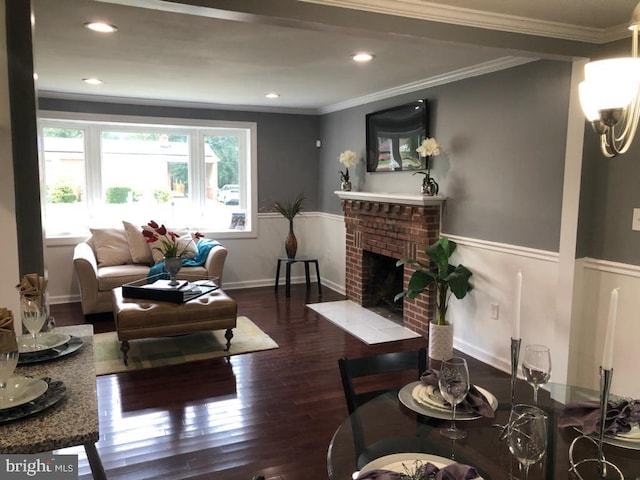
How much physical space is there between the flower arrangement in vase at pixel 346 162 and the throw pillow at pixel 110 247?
8.25 ft

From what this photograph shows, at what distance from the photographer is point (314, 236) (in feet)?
22.3

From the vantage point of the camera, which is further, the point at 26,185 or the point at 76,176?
the point at 76,176

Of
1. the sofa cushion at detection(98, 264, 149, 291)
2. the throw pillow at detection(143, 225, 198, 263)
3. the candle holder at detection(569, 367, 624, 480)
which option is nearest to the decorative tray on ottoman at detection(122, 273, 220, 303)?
the sofa cushion at detection(98, 264, 149, 291)

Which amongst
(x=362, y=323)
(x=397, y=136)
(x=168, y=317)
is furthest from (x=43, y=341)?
(x=397, y=136)

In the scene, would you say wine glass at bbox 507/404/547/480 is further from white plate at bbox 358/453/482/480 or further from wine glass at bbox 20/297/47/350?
wine glass at bbox 20/297/47/350

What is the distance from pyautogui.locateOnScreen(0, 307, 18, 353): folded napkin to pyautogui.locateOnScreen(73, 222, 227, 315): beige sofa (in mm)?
3731

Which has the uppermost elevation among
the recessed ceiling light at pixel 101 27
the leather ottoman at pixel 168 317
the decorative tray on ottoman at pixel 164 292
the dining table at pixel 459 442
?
the recessed ceiling light at pixel 101 27

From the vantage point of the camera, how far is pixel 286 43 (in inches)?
127

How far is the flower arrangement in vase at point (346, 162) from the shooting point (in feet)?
18.2

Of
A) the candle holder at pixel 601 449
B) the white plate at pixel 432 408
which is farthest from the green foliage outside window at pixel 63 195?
the candle holder at pixel 601 449

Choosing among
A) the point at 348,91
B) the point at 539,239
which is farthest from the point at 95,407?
the point at 348,91

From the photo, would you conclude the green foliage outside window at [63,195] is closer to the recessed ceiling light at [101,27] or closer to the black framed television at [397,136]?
the recessed ceiling light at [101,27]

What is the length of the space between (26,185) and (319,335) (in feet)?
9.96

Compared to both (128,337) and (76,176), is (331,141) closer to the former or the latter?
(76,176)
